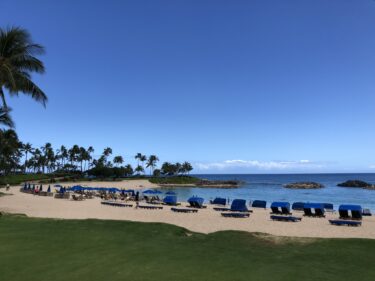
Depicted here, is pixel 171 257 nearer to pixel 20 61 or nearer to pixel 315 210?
pixel 20 61

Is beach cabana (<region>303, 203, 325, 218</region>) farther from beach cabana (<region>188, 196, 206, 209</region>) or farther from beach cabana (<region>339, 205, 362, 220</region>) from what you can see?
beach cabana (<region>188, 196, 206, 209</region>)

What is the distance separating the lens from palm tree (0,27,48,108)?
16.6 meters

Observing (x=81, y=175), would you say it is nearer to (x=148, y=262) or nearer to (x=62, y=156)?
(x=62, y=156)

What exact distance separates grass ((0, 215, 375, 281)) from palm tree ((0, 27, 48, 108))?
781 cm

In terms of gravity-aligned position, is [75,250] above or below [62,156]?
below

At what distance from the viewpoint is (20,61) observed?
57.3 ft

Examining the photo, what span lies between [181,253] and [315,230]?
11936 mm

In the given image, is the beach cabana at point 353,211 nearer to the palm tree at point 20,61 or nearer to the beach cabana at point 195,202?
the beach cabana at point 195,202

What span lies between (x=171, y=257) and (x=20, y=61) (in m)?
13.8

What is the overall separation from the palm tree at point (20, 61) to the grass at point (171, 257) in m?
7.81

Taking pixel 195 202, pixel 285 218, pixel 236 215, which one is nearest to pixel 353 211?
pixel 285 218

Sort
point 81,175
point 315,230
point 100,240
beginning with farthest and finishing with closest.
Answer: point 81,175, point 315,230, point 100,240

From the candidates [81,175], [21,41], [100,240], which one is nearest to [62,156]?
[81,175]

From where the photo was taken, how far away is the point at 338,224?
68.2 feet
